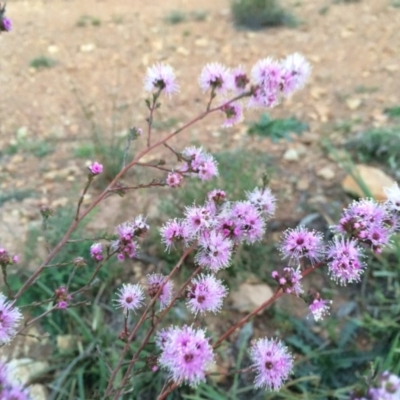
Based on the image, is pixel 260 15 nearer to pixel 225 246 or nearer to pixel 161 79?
pixel 161 79

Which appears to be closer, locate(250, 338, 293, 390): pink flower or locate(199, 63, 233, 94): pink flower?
locate(250, 338, 293, 390): pink flower

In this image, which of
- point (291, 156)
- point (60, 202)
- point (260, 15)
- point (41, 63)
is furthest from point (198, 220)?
point (260, 15)

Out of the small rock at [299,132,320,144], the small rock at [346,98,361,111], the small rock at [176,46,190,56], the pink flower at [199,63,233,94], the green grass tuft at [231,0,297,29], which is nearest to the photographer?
the pink flower at [199,63,233,94]

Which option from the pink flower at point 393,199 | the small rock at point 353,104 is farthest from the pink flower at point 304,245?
the small rock at point 353,104

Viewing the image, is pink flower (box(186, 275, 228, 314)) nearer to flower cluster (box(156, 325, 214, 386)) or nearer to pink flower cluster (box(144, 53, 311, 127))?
flower cluster (box(156, 325, 214, 386))

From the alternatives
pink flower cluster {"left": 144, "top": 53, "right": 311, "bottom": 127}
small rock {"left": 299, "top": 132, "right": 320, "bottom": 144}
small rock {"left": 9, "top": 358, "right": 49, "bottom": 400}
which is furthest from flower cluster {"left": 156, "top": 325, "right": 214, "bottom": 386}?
small rock {"left": 299, "top": 132, "right": 320, "bottom": 144}

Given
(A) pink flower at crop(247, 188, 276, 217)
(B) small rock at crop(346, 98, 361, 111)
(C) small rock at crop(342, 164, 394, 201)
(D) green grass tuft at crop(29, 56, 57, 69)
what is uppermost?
(A) pink flower at crop(247, 188, 276, 217)
